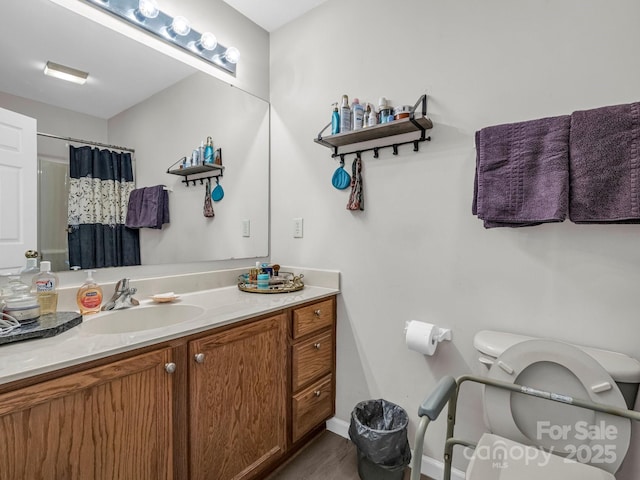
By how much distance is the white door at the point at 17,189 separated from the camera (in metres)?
1.17

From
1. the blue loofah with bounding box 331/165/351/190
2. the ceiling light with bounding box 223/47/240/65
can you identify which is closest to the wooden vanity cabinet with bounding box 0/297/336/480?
the blue loofah with bounding box 331/165/351/190

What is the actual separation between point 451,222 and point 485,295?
1.16 feet

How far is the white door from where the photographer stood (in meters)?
1.17

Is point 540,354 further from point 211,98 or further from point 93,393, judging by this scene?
point 211,98

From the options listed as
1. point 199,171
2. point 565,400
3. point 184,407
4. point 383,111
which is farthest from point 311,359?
point 383,111

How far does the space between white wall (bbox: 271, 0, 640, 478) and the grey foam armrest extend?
19.8 inches

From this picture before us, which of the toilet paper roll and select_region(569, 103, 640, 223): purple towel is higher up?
select_region(569, 103, 640, 223): purple towel

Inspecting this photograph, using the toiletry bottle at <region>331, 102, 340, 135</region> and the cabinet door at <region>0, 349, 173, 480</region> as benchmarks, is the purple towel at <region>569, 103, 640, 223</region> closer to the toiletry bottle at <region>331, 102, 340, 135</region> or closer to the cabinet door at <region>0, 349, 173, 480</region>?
the toiletry bottle at <region>331, 102, 340, 135</region>

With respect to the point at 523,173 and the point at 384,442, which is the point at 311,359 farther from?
the point at 523,173

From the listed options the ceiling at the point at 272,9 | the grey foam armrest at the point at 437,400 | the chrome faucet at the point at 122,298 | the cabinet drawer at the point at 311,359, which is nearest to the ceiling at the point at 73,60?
the ceiling at the point at 272,9

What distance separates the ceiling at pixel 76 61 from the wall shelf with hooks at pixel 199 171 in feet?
1.18

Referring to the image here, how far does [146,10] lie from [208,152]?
2.29 ft

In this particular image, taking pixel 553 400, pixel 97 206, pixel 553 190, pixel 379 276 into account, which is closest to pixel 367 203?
pixel 379 276

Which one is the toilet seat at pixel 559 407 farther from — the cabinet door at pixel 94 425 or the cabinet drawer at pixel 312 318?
the cabinet door at pixel 94 425
